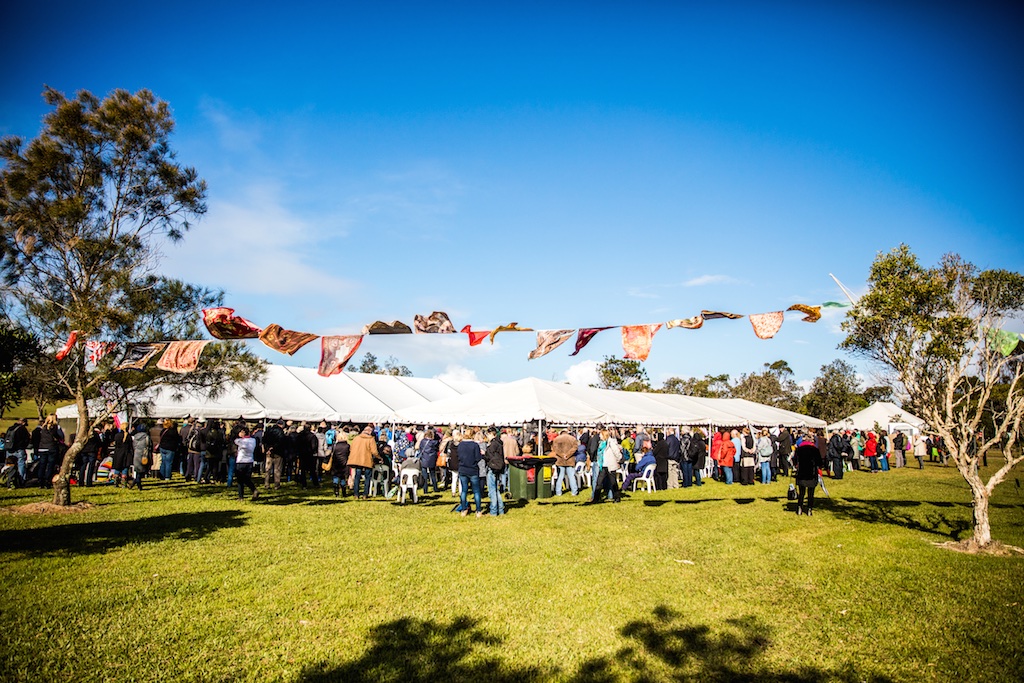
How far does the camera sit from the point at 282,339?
933 cm

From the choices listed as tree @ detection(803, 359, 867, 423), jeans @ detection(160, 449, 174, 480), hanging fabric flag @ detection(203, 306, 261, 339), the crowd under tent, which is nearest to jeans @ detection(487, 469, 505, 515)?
hanging fabric flag @ detection(203, 306, 261, 339)

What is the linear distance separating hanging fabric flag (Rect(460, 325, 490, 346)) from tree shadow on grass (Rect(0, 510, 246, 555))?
16.7 ft

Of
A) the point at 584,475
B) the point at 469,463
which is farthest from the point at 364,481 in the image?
the point at 584,475

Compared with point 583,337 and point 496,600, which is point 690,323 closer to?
point 583,337

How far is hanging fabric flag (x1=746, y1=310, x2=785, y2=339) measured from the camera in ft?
29.4

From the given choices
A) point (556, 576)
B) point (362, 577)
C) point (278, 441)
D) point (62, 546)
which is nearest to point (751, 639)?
point (556, 576)

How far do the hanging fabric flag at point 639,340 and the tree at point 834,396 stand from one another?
51.5 meters

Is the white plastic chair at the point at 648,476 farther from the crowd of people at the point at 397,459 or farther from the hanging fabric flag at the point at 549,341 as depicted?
the hanging fabric flag at the point at 549,341

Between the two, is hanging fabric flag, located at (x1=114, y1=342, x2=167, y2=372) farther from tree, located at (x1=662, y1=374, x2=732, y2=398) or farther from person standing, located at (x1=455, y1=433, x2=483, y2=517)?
tree, located at (x1=662, y1=374, x2=732, y2=398)

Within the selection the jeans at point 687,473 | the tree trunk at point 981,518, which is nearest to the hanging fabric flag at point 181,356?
the tree trunk at point 981,518

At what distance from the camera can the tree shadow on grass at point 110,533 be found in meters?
7.16

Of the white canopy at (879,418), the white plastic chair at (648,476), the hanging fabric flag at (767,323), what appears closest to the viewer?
the hanging fabric flag at (767,323)

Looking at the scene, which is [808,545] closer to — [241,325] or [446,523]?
[446,523]

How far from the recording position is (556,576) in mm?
6504
